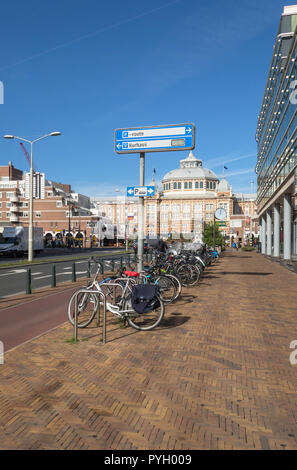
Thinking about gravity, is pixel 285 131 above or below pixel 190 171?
below

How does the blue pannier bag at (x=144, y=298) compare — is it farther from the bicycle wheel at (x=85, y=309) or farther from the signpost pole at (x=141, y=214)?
the signpost pole at (x=141, y=214)

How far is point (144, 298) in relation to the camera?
676 centimetres

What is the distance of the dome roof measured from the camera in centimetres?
11625

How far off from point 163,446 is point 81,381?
1.73 meters

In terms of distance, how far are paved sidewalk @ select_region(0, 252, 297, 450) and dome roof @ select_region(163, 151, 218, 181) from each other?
4370 inches

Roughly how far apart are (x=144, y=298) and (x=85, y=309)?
162 centimetres

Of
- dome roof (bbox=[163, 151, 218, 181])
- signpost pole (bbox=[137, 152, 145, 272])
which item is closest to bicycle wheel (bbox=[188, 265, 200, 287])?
signpost pole (bbox=[137, 152, 145, 272])

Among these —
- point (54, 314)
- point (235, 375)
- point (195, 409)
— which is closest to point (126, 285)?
point (54, 314)

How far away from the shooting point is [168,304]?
10.0 metres

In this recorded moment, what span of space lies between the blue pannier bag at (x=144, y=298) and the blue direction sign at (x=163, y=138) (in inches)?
294

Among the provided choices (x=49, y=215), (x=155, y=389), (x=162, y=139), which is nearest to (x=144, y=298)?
(x=155, y=389)

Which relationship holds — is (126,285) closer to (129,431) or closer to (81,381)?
(81,381)

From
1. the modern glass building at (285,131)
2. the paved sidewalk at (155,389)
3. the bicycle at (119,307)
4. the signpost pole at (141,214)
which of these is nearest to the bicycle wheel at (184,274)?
the signpost pole at (141,214)

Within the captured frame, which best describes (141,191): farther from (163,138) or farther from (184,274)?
(184,274)
